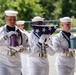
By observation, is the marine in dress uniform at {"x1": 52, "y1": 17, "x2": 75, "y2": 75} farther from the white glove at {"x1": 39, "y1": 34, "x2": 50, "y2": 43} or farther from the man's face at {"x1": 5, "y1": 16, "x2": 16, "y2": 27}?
the man's face at {"x1": 5, "y1": 16, "x2": 16, "y2": 27}

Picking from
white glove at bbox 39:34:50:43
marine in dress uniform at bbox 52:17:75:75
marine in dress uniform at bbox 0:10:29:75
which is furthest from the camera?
marine in dress uniform at bbox 52:17:75:75

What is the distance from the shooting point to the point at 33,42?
6.07 m

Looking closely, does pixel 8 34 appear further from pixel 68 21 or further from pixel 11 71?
pixel 68 21

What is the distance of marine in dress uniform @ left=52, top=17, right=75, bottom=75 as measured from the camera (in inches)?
247

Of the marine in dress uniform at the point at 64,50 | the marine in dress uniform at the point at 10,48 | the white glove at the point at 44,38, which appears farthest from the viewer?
the marine in dress uniform at the point at 64,50

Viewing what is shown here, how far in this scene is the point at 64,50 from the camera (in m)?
6.28

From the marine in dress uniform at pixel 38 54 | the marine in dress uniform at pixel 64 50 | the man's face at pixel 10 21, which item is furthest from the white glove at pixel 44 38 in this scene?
the man's face at pixel 10 21

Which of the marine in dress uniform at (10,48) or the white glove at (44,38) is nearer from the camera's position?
the marine in dress uniform at (10,48)

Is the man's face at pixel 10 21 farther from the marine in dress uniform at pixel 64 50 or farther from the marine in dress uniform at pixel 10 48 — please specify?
the marine in dress uniform at pixel 64 50

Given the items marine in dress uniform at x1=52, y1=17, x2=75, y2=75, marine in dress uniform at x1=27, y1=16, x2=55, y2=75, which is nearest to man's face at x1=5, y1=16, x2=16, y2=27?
marine in dress uniform at x1=27, y1=16, x2=55, y2=75

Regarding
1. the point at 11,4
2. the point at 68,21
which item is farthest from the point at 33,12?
the point at 68,21

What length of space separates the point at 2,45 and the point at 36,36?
27.0 inches

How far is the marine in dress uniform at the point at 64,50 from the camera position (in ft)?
20.6

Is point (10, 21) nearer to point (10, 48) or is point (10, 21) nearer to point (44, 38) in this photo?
point (10, 48)
